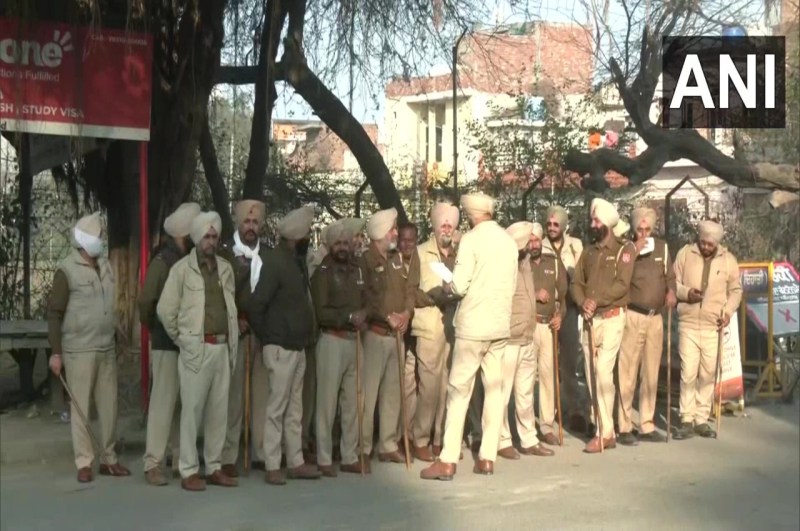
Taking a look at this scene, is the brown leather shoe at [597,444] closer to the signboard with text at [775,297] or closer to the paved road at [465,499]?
the paved road at [465,499]

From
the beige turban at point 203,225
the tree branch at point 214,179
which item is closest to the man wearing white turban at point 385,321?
the beige turban at point 203,225

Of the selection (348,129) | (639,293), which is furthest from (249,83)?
(639,293)

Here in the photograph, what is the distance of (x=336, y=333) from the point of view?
8.98 m

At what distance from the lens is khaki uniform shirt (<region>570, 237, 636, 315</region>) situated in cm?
1017

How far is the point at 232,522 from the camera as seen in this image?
749cm

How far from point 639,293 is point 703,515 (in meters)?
3.00

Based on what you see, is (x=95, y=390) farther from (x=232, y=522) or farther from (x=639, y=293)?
(x=639, y=293)

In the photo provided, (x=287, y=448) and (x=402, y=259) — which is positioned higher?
(x=402, y=259)

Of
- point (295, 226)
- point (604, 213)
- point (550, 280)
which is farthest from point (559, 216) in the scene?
point (295, 226)

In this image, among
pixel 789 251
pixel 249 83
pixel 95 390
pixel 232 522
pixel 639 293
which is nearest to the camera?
pixel 232 522

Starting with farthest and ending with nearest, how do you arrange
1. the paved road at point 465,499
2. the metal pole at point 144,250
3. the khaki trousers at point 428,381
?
the metal pole at point 144,250, the khaki trousers at point 428,381, the paved road at point 465,499

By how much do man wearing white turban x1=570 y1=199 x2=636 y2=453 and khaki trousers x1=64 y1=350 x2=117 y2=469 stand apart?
401cm

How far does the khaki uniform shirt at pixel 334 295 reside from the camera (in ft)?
29.2

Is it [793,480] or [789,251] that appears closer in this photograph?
[793,480]
